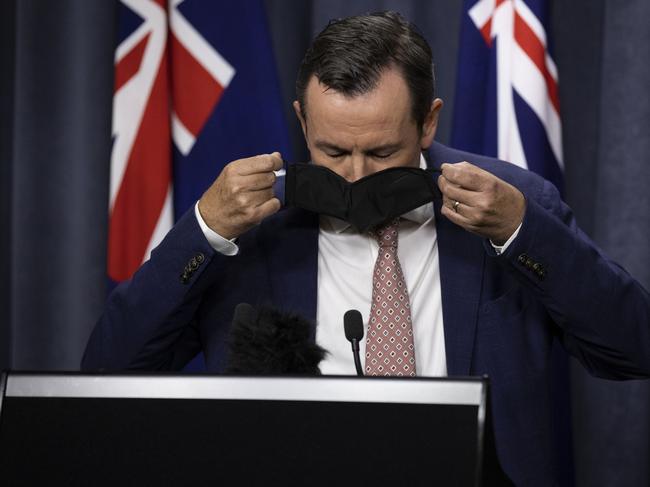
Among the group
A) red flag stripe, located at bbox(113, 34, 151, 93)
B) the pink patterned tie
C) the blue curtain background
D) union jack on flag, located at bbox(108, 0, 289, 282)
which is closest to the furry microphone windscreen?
the pink patterned tie

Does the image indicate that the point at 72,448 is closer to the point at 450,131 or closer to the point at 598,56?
the point at 450,131

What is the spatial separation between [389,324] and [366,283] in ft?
0.38

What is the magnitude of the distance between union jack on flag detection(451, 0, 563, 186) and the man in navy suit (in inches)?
19.5

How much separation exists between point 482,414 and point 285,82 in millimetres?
1800

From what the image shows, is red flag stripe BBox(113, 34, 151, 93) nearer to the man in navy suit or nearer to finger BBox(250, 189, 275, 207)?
Answer: the man in navy suit

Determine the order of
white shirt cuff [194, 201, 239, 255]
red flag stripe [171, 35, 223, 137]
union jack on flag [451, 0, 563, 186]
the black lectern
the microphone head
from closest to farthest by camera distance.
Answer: the black lectern
the microphone head
white shirt cuff [194, 201, 239, 255]
union jack on flag [451, 0, 563, 186]
red flag stripe [171, 35, 223, 137]

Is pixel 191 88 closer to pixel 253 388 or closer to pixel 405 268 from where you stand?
pixel 405 268

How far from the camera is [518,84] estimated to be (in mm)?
2232

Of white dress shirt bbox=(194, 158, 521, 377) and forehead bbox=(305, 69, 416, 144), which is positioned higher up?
forehead bbox=(305, 69, 416, 144)

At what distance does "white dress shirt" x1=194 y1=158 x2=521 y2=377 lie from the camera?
5.39 ft

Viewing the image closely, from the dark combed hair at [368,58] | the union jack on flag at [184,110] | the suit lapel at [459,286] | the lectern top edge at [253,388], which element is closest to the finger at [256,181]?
the dark combed hair at [368,58]

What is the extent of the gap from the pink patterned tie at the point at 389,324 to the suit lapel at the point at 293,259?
4.4 inches

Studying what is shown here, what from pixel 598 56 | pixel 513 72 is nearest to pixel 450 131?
pixel 513 72

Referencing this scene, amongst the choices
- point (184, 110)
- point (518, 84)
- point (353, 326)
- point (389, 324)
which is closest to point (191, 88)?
point (184, 110)
